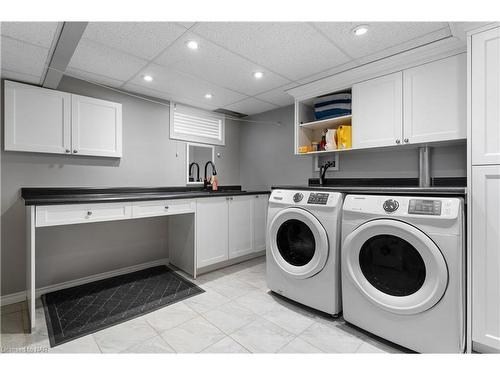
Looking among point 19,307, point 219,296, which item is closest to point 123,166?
point 19,307

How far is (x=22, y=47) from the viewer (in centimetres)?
176

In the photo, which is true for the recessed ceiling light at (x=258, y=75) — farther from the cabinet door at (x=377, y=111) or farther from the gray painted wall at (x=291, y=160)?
the gray painted wall at (x=291, y=160)

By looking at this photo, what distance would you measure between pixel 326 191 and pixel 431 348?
45.2 inches

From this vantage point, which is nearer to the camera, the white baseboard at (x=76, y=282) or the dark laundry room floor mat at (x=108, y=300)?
the dark laundry room floor mat at (x=108, y=300)

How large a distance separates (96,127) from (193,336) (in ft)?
7.47

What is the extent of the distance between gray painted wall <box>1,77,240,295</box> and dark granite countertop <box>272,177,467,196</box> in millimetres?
1677

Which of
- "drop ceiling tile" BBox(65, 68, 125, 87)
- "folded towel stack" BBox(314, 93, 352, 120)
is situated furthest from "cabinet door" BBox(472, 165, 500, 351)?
"drop ceiling tile" BBox(65, 68, 125, 87)

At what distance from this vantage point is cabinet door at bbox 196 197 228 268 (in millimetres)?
2703

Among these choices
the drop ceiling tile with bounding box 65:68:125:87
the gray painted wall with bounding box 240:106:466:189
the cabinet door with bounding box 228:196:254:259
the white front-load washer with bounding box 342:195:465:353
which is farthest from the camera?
the cabinet door with bounding box 228:196:254:259

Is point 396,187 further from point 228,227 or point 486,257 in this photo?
point 228,227

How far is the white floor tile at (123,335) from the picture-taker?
1.58m

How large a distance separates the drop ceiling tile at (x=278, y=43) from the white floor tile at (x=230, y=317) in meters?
2.16

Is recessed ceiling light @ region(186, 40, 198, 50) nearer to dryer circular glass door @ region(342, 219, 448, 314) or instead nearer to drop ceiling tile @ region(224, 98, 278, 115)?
drop ceiling tile @ region(224, 98, 278, 115)

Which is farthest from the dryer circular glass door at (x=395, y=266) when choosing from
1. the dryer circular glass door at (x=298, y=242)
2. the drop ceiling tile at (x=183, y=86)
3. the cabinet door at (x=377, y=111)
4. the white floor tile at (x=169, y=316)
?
the drop ceiling tile at (x=183, y=86)
